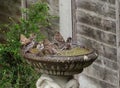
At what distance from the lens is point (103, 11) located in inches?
341

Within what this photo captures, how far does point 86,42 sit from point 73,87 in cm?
242

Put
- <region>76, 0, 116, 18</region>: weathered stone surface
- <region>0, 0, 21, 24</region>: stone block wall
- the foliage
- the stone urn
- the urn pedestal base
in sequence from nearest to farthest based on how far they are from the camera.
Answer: the stone urn
the urn pedestal base
<region>76, 0, 116, 18</region>: weathered stone surface
the foliage
<region>0, 0, 21, 24</region>: stone block wall

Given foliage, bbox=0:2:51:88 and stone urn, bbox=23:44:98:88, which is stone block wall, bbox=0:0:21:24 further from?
stone urn, bbox=23:44:98:88

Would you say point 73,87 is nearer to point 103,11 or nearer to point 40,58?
point 40,58

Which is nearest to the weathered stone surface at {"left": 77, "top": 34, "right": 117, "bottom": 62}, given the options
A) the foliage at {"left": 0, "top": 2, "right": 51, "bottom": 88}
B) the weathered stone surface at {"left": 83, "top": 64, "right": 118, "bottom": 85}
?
the weathered stone surface at {"left": 83, "top": 64, "right": 118, "bottom": 85}

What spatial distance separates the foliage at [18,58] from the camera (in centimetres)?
864

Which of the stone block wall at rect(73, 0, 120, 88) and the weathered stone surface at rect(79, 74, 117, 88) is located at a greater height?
the stone block wall at rect(73, 0, 120, 88)

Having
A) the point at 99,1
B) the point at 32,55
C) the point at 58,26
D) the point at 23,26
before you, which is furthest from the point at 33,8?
the point at 32,55

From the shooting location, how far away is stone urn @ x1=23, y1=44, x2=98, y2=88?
6551 millimetres

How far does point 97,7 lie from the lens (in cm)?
881

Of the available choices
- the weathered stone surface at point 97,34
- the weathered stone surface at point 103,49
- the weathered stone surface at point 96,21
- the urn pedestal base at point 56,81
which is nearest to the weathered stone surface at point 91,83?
the weathered stone surface at point 103,49

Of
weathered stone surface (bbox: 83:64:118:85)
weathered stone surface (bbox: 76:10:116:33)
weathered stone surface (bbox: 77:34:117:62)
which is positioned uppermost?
weathered stone surface (bbox: 76:10:116:33)

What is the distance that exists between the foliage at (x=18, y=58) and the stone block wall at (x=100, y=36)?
2.17ft

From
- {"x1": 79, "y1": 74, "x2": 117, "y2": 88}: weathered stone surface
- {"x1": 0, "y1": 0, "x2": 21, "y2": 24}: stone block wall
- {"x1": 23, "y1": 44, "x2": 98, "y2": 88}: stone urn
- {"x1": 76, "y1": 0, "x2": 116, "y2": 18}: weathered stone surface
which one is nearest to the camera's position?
{"x1": 23, "y1": 44, "x2": 98, "y2": 88}: stone urn
